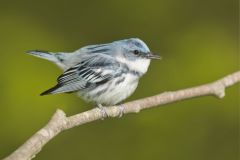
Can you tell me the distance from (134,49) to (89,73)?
0.23m

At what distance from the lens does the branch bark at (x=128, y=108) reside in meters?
1.64

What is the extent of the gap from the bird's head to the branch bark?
0.29 m

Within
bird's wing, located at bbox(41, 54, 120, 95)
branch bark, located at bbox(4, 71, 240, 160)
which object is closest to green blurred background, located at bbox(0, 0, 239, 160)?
bird's wing, located at bbox(41, 54, 120, 95)

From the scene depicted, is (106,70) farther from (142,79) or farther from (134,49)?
(142,79)

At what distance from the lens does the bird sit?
8.36ft

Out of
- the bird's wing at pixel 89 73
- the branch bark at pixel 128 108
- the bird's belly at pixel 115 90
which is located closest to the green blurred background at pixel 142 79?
the bird's wing at pixel 89 73

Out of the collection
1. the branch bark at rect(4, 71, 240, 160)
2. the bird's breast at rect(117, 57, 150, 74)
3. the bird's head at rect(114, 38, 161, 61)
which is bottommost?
the branch bark at rect(4, 71, 240, 160)

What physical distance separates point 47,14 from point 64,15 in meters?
0.10

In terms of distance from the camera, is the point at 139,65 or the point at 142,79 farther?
the point at 142,79

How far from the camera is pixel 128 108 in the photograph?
82.7 inches

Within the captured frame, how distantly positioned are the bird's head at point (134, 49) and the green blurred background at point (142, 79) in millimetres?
615

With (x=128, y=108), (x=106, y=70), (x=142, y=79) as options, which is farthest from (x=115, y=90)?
(x=142, y=79)

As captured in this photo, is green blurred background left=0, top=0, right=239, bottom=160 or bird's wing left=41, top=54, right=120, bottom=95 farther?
green blurred background left=0, top=0, right=239, bottom=160

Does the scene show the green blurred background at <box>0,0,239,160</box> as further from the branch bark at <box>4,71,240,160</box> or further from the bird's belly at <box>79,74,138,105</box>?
the branch bark at <box>4,71,240,160</box>
